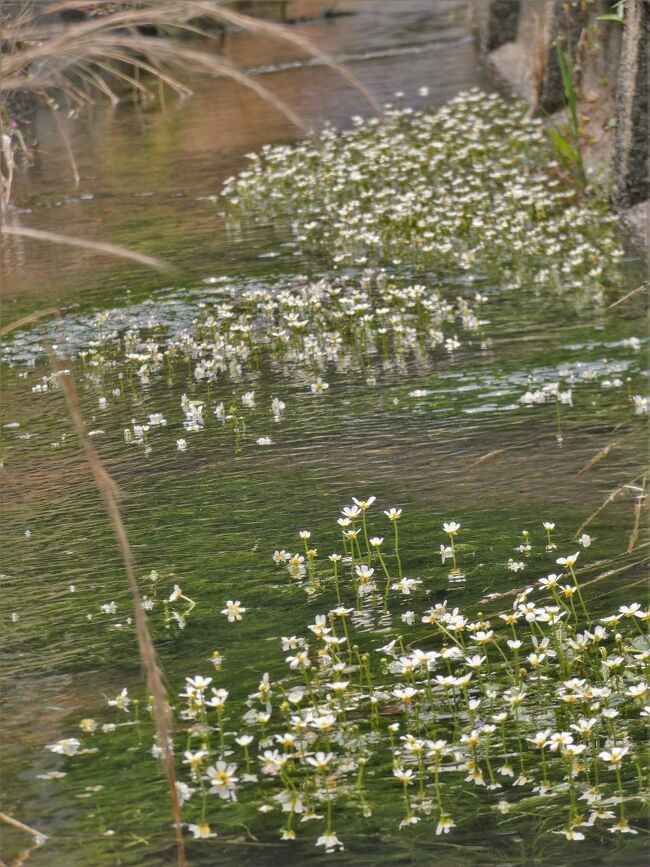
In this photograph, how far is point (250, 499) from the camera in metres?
5.19

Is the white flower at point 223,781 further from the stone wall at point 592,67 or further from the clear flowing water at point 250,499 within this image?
the stone wall at point 592,67

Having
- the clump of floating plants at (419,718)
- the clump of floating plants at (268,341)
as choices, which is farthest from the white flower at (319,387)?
the clump of floating plants at (419,718)

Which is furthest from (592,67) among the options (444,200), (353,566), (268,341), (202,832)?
(202,832)

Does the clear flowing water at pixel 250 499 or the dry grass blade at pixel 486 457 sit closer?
the clear flowing water at pixel 250 499

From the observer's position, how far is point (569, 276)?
792cm

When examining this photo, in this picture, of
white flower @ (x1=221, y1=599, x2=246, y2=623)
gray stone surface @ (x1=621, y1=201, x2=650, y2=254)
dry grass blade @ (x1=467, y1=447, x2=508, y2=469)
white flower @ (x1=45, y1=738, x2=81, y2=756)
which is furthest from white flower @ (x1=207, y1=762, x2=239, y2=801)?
gray stone surface @ (x1=621, y1=201, x2=650, y2=254)

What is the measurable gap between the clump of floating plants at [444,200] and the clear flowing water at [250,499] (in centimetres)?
36

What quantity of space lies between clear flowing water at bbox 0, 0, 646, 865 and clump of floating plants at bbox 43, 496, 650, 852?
5cm

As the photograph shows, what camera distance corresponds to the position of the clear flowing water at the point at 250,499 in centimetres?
327

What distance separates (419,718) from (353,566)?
1.01 metres

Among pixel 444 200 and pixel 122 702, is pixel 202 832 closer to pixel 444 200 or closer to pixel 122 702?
pixel 122 702

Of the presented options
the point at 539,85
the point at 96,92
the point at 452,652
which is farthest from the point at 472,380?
the point at 96,92

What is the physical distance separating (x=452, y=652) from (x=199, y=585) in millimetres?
1055

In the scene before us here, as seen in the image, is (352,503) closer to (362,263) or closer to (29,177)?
(362,263)
